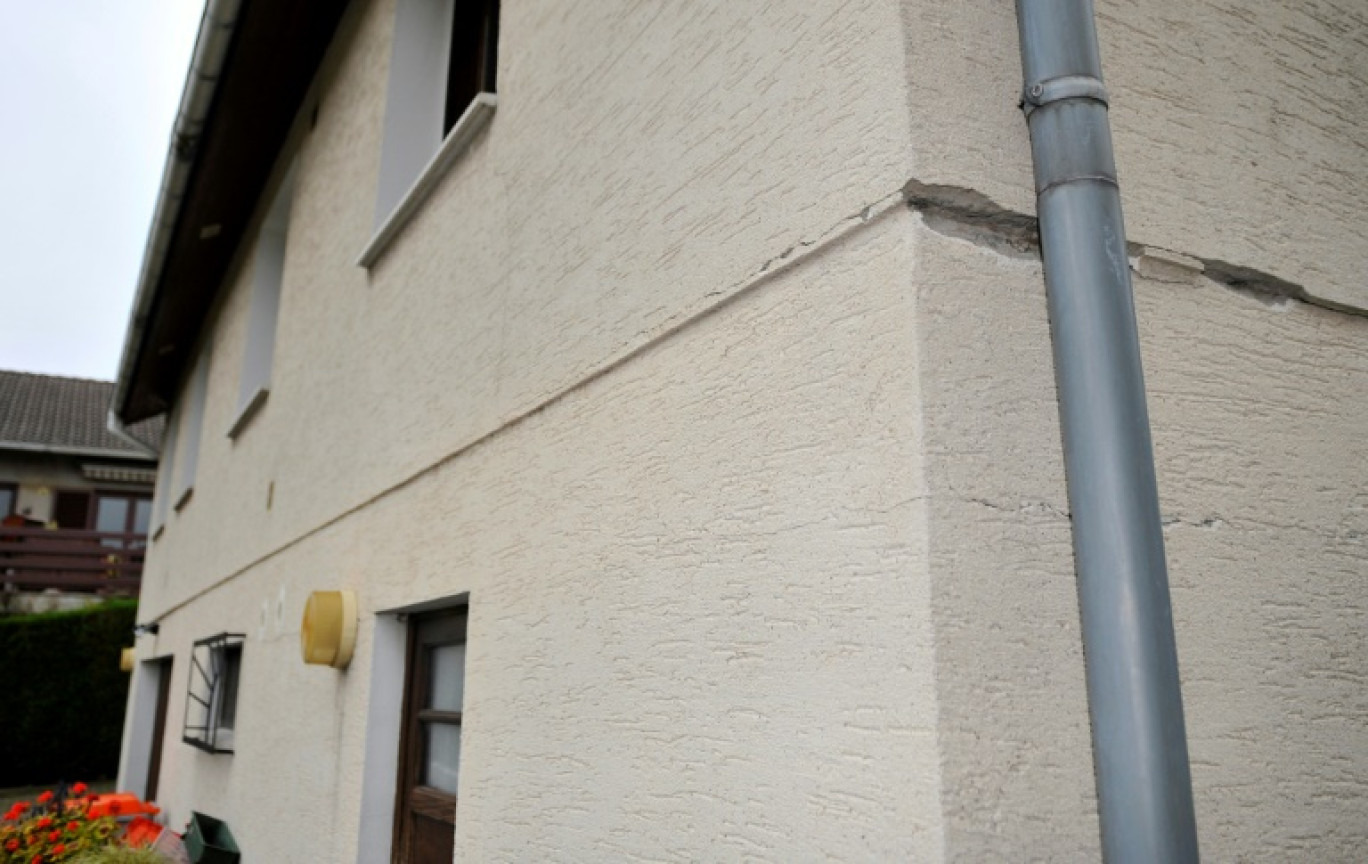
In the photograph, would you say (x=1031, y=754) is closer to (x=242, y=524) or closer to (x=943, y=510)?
(x=943, y=510)

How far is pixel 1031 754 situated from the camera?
150 cm

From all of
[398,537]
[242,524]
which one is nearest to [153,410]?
[242,524]

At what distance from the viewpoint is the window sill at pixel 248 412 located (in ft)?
21.3

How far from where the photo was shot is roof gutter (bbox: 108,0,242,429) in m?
5.49

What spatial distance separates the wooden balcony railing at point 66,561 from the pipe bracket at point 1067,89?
23673 mm

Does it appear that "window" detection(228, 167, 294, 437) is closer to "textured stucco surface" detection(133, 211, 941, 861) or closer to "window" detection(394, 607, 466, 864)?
"window" detection(394, 607, 466, 864)

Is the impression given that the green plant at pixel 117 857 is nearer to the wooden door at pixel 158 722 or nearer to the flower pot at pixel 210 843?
the flower pot at pixel 210 843

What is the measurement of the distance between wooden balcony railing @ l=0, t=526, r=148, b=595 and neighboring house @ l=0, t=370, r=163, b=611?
2 centimetres

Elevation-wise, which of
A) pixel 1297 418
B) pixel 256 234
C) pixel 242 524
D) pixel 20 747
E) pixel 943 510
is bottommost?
pixel 20 747

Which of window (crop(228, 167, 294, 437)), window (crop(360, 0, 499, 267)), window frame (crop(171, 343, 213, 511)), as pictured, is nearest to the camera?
window (crop(360, 0, 499, 267))

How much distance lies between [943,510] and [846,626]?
0.27 meters

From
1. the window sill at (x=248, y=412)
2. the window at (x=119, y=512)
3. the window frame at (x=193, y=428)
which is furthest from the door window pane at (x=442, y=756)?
the window at (x=119, y=512)

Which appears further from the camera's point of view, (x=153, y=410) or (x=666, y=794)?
(x=153, y=410)

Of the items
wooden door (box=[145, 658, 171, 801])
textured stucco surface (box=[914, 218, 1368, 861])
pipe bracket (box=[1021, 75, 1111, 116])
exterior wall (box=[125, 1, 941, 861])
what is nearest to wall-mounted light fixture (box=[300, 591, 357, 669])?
exterior wall (box=[125, 1, 941, 861])
